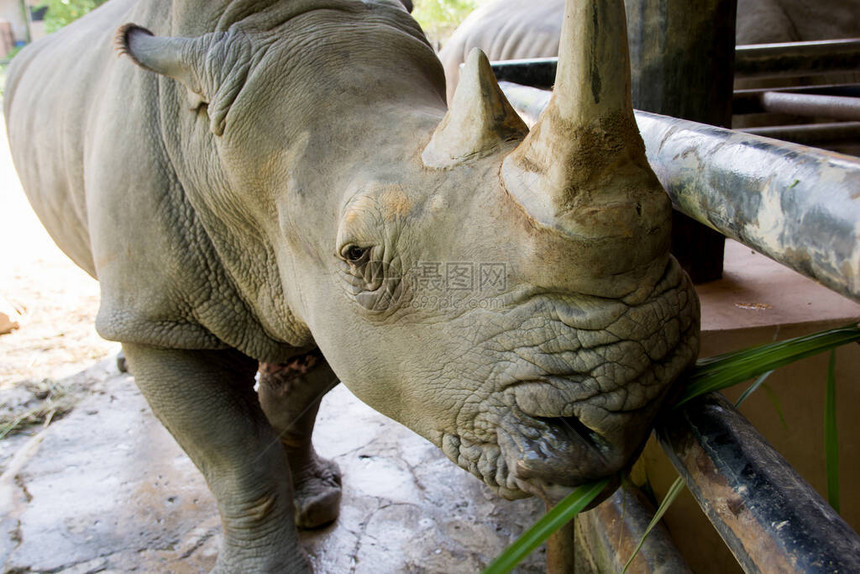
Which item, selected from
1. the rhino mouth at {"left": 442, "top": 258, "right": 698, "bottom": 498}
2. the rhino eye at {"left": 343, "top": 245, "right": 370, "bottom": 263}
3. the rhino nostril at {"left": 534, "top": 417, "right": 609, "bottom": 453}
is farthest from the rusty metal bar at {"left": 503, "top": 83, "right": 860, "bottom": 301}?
the rhino eye at {"left": 343, "top": 245, "right": 370, "bottom": 263}

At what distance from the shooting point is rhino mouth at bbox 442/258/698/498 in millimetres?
1599

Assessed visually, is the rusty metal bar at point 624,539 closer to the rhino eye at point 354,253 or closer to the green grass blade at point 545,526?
the green grass blade at point 545,526

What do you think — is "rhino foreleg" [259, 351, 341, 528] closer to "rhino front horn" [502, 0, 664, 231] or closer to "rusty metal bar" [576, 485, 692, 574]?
"rusty metal bar" [576, 485, 692, 574]

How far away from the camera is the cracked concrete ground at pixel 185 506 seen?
333cm

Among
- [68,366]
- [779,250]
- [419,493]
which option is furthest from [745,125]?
[68,366]

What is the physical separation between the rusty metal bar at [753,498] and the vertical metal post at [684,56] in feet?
4.72

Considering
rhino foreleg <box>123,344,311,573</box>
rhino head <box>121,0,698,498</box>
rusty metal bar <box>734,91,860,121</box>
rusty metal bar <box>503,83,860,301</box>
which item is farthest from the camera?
rusty metal bar <box>734,91,860,121</box>

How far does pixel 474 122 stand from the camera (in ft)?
5.89

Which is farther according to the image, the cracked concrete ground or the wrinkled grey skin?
the wrinkled grey skin

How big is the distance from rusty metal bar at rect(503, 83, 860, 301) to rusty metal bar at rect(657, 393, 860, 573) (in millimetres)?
350

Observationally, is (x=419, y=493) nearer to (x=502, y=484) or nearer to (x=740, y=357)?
(x=502, y=484)

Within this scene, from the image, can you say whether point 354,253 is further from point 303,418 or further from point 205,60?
point 303,418

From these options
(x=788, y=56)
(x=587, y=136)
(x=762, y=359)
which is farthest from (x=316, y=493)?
(x=788, y=56)

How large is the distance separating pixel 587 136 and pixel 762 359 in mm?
561
